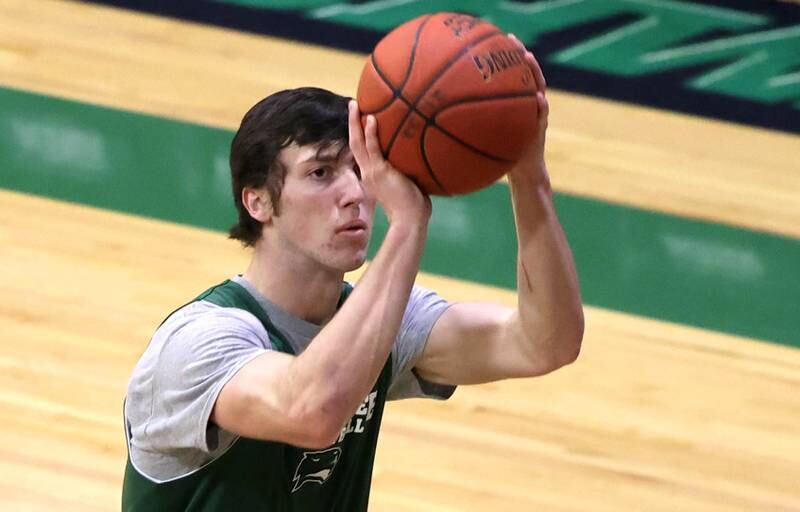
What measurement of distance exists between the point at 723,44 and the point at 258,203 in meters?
5.61

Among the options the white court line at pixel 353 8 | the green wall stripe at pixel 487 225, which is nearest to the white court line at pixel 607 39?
the white court line at pixel 353 8

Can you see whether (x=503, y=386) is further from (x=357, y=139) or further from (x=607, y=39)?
(x=607, y=39)

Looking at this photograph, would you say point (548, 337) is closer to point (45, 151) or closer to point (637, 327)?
point (637, 327)

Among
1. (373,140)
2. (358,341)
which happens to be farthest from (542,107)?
(358,341)

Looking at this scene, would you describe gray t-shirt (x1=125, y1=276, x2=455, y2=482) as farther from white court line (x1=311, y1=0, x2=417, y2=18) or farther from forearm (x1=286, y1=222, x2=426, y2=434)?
white court line (x1=311, y1=0, x2=417, y2=18)

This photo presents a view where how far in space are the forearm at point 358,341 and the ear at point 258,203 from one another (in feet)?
1.43

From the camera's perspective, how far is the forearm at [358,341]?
7.63ft

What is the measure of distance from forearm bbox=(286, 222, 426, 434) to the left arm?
36cm

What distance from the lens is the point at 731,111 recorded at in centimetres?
725

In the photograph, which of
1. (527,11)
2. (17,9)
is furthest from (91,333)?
(527,11)

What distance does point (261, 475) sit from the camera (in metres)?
2.75

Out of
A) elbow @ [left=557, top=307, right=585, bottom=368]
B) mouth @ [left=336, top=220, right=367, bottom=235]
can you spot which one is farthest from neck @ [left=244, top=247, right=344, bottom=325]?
elbow @ [left=557, top=307, right=585, bottom=368]

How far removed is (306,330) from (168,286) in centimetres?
255

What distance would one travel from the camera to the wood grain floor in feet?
14.2
